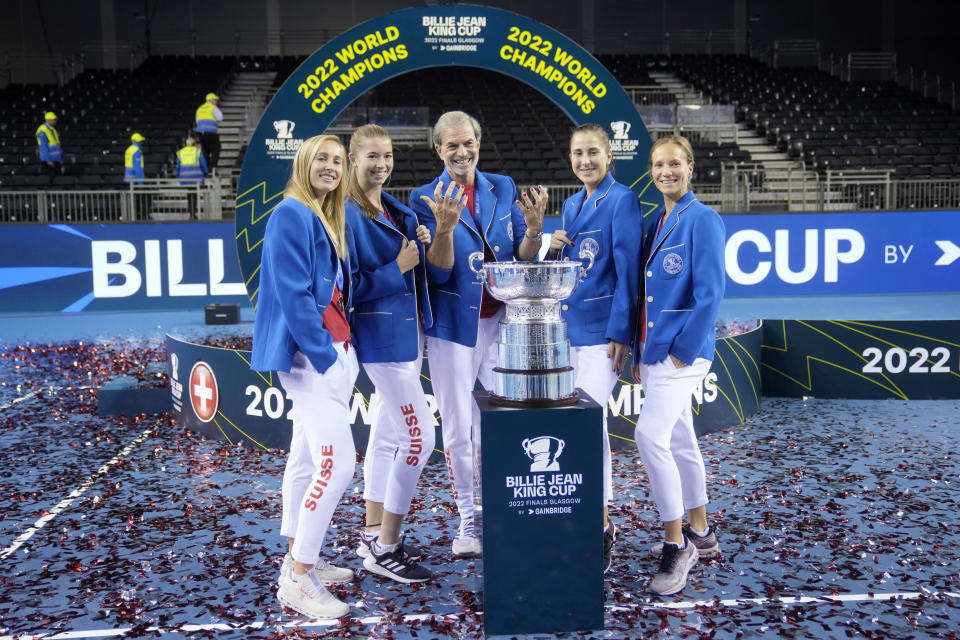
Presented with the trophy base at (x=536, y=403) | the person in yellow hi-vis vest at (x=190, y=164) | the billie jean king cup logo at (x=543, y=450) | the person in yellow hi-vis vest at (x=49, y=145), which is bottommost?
the billie jean king cup logo at (x=543, y=450)

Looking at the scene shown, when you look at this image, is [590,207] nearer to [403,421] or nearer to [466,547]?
[403,421]

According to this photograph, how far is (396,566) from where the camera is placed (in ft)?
10.8

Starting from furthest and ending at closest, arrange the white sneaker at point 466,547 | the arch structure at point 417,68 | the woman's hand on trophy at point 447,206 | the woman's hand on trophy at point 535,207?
the arch structure at point 417,68 → the white sneaker at point 466,547 → the woman's hand on trophy at point 535,207 → the woman's hand on trophy at point 447,206

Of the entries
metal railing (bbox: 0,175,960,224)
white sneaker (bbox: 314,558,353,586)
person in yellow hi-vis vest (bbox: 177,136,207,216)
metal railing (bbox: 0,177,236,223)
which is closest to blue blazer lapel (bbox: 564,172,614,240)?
white sneaker (bbox: 314,558,353,586)

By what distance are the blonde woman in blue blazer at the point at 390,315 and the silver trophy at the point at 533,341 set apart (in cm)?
48

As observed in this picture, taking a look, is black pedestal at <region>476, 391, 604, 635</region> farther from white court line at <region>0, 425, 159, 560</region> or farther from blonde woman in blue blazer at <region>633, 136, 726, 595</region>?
white court line at <region>0, 425, 159, 560</region>

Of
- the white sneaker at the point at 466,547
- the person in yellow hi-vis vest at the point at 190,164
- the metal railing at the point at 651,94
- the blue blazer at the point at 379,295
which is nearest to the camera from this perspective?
the blue blazer at the point at 379,295

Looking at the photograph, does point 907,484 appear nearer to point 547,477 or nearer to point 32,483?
point 547,477

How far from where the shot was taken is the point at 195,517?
4020 mm

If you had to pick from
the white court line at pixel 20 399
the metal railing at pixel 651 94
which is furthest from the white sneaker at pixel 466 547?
the metal railing at pixel 651 94

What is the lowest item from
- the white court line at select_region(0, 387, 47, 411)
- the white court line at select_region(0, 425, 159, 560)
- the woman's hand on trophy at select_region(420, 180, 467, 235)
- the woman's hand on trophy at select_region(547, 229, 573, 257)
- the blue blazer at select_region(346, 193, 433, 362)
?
the white court line at select_region(0, 425, 159, 560)

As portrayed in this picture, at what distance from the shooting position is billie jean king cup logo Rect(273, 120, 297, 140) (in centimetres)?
626

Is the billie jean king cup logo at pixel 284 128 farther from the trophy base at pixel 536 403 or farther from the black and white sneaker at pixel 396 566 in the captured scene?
the trophy base at pixel 536 403

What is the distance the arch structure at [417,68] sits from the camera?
6.25 meters
